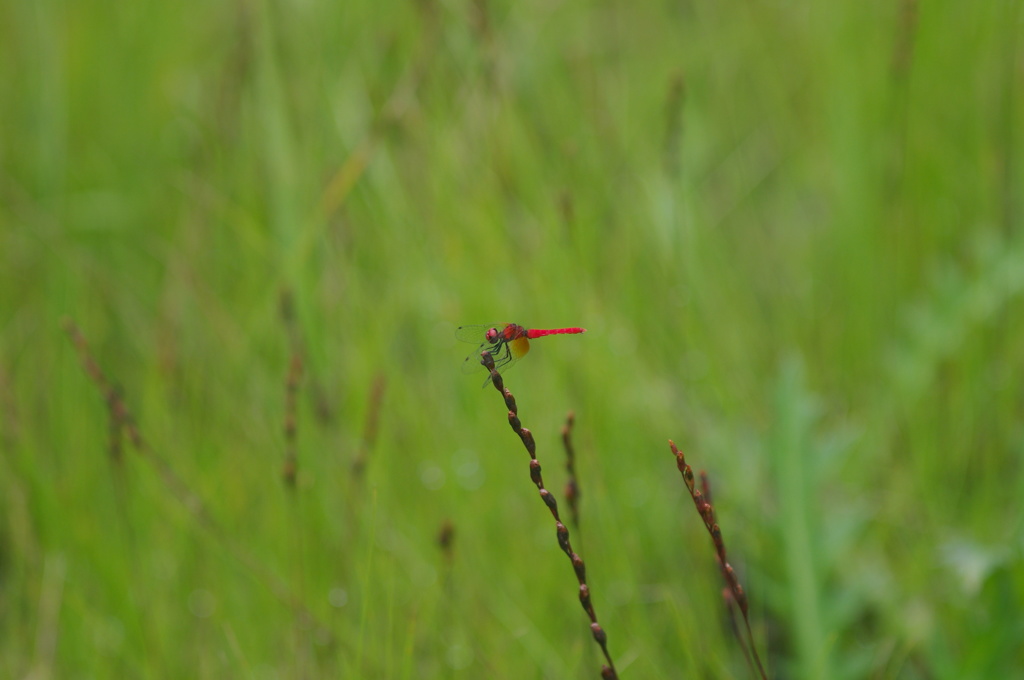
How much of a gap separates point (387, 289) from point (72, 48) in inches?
61.8

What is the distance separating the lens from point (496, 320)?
2.08 metres

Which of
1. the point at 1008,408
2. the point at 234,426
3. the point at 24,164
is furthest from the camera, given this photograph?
the point at 24,164

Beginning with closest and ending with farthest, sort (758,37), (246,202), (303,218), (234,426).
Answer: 1. (234,426)
2. (303,218)
3. (246,202)
4. (758,37)

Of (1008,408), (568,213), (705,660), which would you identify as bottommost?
(705,660)

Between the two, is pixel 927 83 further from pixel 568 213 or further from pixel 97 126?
pixel 97 126

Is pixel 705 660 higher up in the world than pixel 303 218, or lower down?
lower down

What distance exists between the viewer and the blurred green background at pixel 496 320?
1659 mm

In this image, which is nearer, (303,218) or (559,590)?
(559,590)

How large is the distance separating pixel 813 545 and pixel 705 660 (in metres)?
0.28

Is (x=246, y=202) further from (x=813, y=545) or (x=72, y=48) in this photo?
(x=813, y=545)

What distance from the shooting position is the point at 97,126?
297 cm

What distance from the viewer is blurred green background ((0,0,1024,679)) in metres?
1.66

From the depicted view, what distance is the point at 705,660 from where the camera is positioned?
153 centimetres

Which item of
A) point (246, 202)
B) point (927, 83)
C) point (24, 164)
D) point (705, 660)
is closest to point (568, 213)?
point (705, 660)
